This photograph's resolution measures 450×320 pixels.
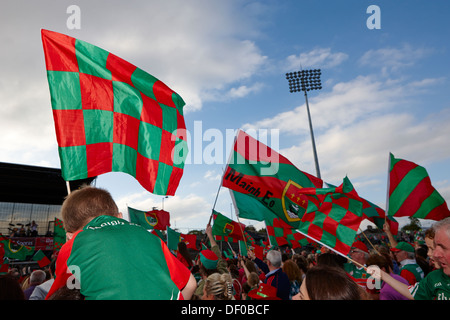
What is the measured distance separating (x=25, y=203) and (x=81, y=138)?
38911 mm

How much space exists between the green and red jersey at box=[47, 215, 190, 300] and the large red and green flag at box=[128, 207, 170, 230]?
1203 cm

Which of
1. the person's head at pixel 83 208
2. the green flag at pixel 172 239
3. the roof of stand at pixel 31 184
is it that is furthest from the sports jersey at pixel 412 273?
the roof of stand at pixel 31 184

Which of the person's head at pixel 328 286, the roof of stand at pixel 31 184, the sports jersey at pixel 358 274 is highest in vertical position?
the roof of stand at pixel 31 184

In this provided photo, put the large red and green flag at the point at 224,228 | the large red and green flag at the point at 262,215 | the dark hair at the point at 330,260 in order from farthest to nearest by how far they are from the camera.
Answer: the large red and green flag at the point at 224,228
the large red and green flag at the point at 262,215
the dark hair at the point at 330,260

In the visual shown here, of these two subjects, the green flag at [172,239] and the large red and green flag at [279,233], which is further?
the green flag at [172,239]

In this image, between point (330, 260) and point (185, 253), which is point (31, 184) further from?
point (330, 260)

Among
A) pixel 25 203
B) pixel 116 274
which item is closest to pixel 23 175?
pixel 25 203

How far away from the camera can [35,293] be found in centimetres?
417

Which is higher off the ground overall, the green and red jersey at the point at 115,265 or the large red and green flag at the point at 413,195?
the large red and green flag at the point at 413,195

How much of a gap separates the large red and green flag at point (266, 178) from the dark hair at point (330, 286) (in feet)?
16.0

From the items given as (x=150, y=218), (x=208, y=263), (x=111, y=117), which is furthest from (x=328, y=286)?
(x=150, y=218)

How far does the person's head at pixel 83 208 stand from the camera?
6.81 ft

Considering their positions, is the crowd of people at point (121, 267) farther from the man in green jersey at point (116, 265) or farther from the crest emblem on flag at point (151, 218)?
the crest emblem on flag at point (151, 218)

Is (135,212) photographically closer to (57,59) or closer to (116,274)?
(57,59)
